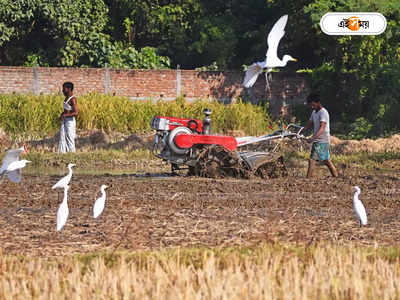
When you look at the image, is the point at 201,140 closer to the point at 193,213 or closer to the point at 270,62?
the point at 270,62

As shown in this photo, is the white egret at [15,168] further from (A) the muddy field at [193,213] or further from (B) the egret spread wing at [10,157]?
(A) the muddy field at [193,213]

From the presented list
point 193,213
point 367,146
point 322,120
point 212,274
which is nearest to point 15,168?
point 193,213

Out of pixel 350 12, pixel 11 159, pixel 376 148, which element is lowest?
pixel 376 148

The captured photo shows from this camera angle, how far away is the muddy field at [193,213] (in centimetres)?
682

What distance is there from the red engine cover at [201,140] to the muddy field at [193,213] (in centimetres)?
51

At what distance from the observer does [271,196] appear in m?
9.67

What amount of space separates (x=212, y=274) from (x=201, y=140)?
5.87 meters

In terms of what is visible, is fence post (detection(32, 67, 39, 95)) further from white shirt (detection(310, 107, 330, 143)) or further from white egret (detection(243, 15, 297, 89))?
white shirt (detection(310, 107, 330, 143))

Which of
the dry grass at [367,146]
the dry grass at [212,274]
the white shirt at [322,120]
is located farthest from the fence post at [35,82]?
the dry grass at [212,274]

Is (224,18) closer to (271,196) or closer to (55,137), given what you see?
(55,137)

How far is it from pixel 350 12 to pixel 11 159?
14234mm

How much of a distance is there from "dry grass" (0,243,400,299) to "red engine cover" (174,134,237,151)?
4872 mm

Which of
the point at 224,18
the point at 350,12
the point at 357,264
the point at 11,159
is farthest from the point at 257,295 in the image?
the point at 224,18

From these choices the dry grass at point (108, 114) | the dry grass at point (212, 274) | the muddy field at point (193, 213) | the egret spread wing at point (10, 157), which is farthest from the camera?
the dry grass at point (108, 114)
